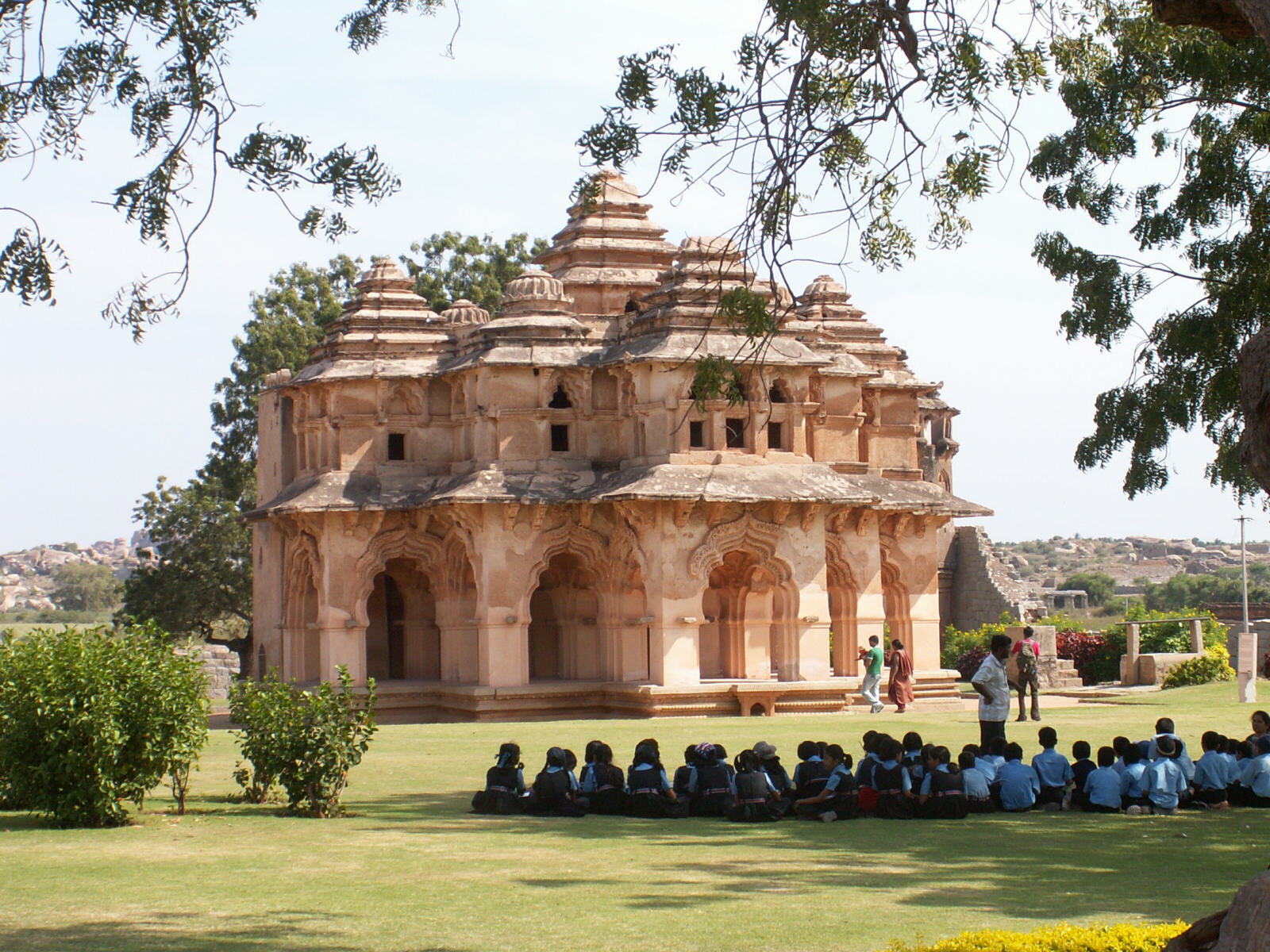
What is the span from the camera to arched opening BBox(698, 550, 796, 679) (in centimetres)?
2709

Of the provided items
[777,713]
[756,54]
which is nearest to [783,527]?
[777,713]

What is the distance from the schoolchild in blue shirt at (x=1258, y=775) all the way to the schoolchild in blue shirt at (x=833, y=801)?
3.24m

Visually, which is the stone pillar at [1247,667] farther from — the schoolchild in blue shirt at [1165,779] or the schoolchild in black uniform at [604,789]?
the schoolchild in black uniform at [604,789]

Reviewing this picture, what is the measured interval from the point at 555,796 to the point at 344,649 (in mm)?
14401

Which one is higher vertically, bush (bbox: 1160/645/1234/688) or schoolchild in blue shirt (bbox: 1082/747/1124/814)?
bush (bbox: 1160/645/1234/688)

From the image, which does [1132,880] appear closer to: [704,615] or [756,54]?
[756,54]

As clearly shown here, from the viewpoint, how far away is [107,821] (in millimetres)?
13047

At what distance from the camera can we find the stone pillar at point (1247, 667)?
2489cm

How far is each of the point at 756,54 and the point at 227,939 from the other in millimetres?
5747

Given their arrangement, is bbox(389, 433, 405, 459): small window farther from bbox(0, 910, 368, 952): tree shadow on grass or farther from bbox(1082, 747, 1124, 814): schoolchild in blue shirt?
bbox(0, 910, 368, 952): tree shadow on grass

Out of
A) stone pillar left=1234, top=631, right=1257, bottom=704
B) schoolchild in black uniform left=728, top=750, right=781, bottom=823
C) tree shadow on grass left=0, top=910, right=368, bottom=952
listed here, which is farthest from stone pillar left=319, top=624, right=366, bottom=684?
tree shadow on grass left=0, top=910, right=368, bottom=952

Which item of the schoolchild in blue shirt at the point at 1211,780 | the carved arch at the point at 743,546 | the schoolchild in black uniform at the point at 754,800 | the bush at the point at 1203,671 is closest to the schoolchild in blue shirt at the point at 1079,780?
the schoolchild in blue shirt at the point at 1211,780

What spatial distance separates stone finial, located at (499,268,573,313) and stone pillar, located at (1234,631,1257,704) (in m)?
11.6

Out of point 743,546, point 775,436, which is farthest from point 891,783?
point 775,436
